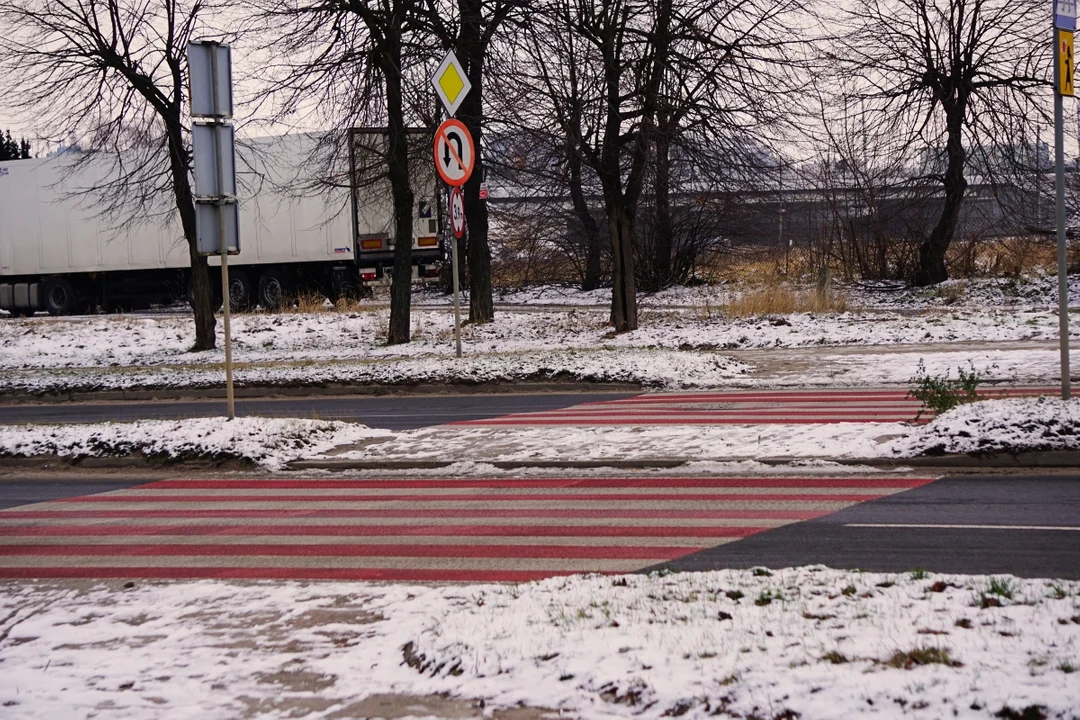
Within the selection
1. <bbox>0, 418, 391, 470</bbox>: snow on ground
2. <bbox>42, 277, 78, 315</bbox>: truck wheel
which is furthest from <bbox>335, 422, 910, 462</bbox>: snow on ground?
<bbox>42, 277, 78, 315</bbox>: truck wheel

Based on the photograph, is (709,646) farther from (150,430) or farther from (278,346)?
(278,346)

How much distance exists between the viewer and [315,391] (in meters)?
17.8

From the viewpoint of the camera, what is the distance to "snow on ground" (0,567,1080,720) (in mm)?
3994

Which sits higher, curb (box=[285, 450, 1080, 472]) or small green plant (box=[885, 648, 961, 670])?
small green plant (box=[885, 648, 961, 670])

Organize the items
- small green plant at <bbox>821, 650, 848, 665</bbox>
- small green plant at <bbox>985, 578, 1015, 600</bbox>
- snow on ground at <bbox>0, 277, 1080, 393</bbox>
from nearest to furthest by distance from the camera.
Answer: small green plant at <bbox>821, 650, 848, 665</bbox>
small green plant at <bbox>985, 578, 1015, 600</bbox>
snow on ground at <bbox>0, 277, 1080, 393</bbox>

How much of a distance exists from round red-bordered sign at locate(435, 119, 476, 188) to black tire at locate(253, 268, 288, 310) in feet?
58.0

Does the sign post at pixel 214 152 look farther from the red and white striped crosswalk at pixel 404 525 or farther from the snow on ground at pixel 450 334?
the snow on ground at pixel 450 334

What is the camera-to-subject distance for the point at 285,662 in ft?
16.8

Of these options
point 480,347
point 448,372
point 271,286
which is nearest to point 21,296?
point 271,286

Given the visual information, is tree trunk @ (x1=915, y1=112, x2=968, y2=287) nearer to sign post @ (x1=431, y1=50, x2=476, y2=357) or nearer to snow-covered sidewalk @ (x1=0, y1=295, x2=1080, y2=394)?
snow-covered sidewalk @ (x1=0, y1=295, x2=1080, y2=394)

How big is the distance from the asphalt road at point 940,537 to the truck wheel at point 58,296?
32.2 m

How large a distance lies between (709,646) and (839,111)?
88.5ft

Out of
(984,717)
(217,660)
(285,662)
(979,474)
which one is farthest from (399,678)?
(979,474)

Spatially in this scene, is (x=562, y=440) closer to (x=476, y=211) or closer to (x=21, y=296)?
(x=476, y=211)
